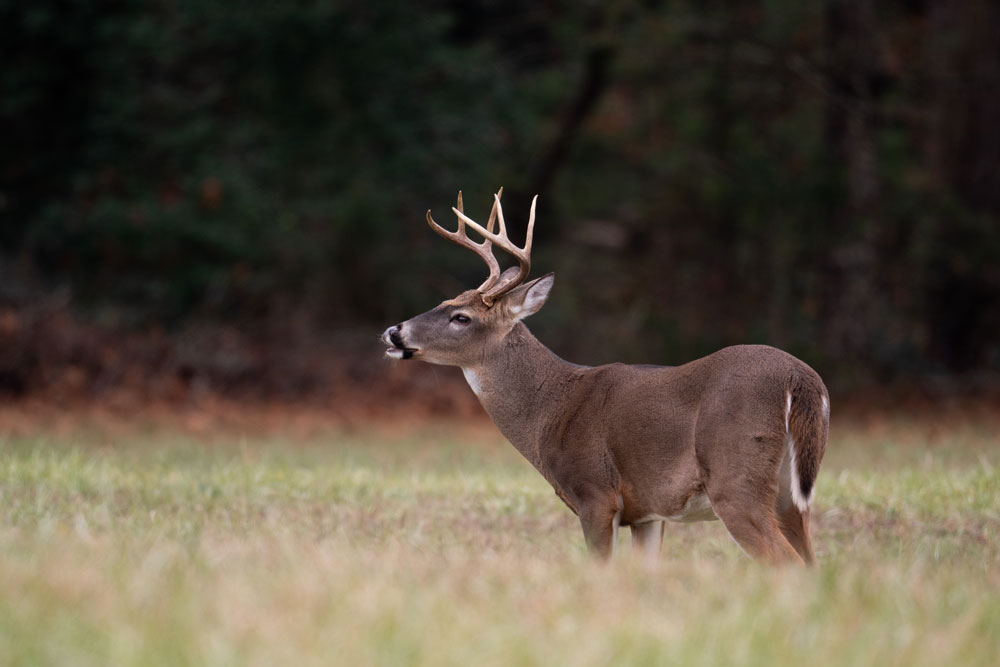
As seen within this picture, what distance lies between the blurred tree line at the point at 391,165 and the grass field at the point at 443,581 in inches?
355

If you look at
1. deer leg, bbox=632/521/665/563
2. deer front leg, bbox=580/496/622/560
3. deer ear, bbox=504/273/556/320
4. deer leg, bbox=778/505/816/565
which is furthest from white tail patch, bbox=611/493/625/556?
deer ear, bbox=504/273/556/320

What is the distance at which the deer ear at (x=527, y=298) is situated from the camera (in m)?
6.68

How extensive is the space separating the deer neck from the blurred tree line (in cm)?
993

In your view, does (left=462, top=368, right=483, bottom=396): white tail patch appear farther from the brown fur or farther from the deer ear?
the deer ear

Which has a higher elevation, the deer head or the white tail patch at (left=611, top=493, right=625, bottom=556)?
the deer head

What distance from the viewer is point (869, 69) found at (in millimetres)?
16438

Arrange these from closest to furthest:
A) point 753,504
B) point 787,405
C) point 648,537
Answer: point 753,504
point 787,405
point 648,537

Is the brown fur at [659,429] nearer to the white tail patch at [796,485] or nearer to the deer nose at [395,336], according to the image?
the white tail patch at [796,485]

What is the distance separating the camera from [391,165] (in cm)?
1711

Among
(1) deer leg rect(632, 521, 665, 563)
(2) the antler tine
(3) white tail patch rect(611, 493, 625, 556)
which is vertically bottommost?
(1) deer leg rect(632, 521, 665, 563)

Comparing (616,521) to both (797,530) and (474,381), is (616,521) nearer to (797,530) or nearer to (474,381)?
(797,530)

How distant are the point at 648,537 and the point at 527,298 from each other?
1450mm

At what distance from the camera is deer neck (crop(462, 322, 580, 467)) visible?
6352 millimetres

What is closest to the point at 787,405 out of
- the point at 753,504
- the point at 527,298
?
the point at 753,504
